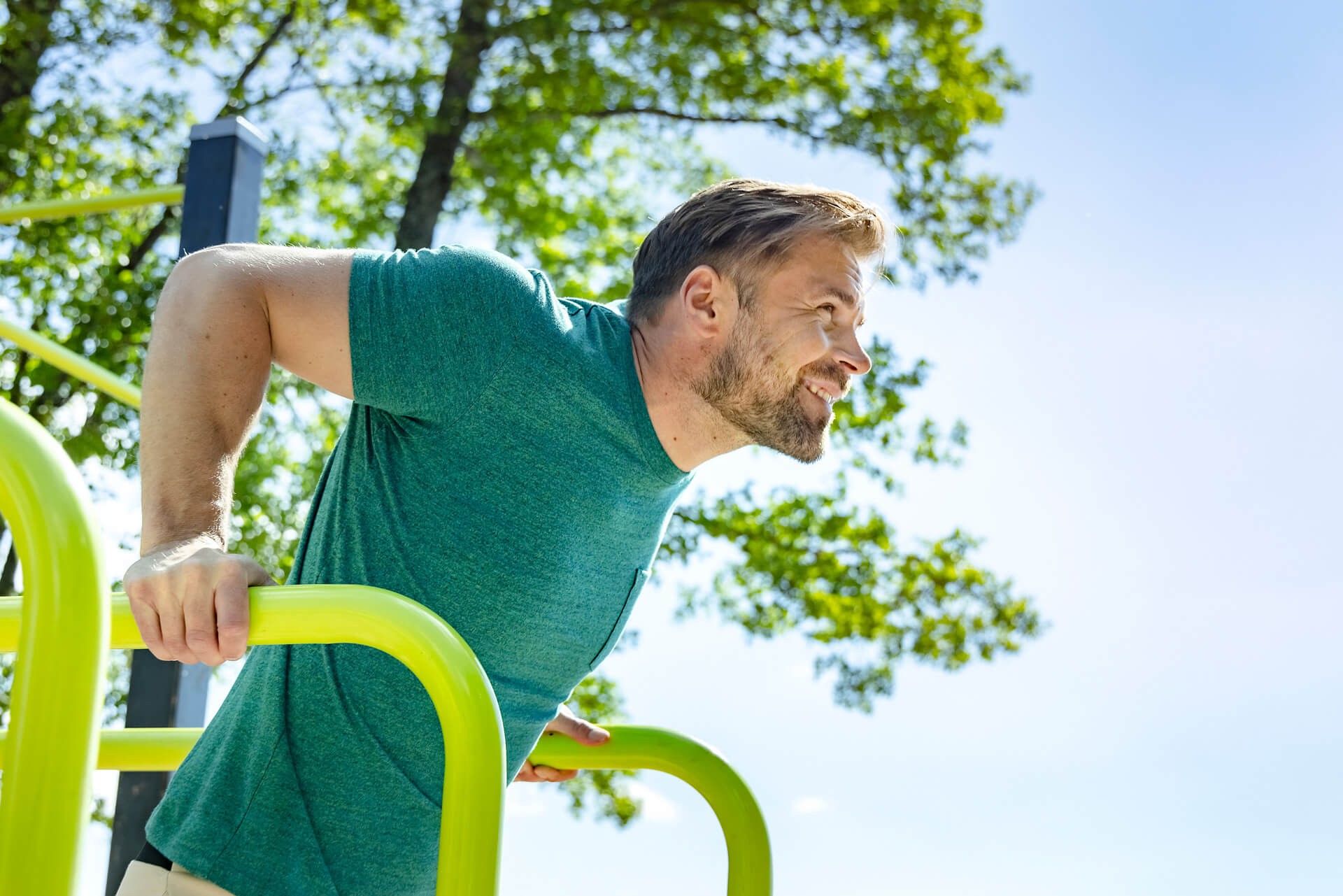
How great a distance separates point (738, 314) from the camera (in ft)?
4.84

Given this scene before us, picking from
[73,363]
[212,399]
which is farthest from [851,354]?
[73,363]

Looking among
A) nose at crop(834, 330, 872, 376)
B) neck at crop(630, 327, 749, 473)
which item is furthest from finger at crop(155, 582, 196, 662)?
nose at crop(834, 330, 872, 376)

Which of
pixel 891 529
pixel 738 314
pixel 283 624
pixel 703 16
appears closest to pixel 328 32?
pixel 703 16

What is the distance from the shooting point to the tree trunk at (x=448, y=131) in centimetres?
641

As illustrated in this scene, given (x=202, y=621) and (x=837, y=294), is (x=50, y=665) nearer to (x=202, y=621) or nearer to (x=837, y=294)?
(x=202, y=621)

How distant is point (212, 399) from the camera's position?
1.02 meters

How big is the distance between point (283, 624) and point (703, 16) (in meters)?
6.43

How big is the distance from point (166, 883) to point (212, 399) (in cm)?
47

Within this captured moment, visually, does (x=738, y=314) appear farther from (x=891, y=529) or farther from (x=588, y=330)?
(x=891, y=529)

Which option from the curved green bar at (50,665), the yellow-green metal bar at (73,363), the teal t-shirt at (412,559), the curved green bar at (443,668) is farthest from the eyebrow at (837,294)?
the yellow-green metal bar at (73,363)

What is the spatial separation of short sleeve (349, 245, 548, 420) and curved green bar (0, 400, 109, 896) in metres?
0.40

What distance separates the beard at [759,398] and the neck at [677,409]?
0.01 metres

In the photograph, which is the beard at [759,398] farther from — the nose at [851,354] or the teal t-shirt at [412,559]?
the teal t-shirt at [412,559]

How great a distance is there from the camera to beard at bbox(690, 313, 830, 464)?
1.42 m
